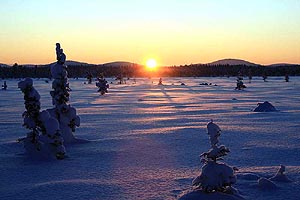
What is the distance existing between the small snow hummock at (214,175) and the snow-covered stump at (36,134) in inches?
209

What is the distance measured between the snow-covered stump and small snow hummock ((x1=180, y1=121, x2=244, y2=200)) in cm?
531

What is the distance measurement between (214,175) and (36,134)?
6658 millimetres

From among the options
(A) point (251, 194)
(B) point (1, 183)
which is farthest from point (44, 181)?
(A) point (251, 194)

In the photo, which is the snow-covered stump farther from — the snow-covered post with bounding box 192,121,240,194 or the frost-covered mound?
the snow-covered post with bounding box 192,121,240,194

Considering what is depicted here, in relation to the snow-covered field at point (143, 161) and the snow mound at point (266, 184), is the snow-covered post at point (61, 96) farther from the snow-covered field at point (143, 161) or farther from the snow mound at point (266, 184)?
the snow mound at point (266, 184)

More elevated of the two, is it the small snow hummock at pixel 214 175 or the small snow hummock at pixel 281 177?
the small snow hummock at pixel 214 175

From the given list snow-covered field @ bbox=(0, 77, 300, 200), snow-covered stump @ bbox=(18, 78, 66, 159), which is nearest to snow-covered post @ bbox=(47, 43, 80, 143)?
snow-covered field @ bbox=(0, 77, 300, 200)

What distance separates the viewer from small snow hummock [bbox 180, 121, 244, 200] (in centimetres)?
638

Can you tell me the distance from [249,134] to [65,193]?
896cm

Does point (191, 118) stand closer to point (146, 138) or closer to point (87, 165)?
point (146, 138)

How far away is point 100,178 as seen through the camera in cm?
841

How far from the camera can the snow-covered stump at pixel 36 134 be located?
1073 cm

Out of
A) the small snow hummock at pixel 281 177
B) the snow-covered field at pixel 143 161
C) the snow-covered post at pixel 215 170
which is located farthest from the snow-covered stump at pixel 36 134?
the small snow hummock at pixel 281 177

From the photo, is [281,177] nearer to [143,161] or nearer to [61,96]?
[143,161]
